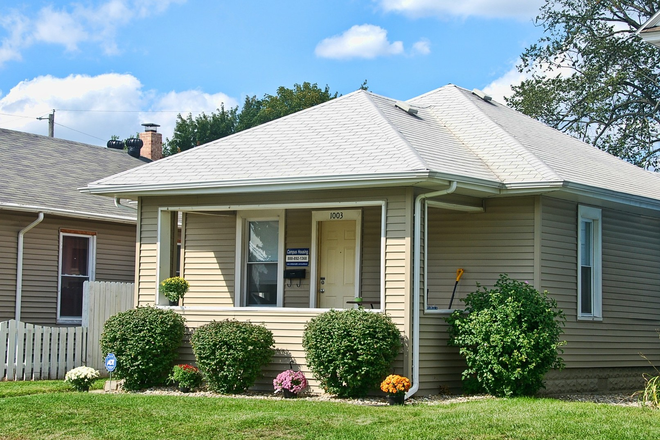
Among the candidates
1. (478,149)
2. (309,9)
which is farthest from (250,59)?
(478,149)

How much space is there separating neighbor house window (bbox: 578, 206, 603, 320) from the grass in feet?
11.7

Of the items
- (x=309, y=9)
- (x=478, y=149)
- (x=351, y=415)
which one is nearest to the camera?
(x=351, y=415)

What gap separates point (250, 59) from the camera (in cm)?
2458

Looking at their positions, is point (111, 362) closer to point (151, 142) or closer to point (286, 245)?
point (286, 245)


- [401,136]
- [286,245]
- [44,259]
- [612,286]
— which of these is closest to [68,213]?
[44,259]

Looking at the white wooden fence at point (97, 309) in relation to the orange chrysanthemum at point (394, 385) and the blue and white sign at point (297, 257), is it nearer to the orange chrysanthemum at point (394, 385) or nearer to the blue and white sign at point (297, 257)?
the blue and white sign at point (297, 257)

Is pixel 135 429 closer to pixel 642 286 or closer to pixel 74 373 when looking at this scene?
pixel 74 373

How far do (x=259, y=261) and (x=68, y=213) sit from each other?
447cm

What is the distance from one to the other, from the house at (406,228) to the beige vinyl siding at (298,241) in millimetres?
24

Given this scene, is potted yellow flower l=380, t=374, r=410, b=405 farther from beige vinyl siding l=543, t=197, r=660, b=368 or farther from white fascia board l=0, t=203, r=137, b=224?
white fascia board l=0, t=203, r=137, b=224

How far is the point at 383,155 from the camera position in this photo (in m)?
12.8

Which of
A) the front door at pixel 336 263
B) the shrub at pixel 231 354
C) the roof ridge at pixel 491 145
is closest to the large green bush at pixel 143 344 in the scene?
the shrub at pixel 231 354

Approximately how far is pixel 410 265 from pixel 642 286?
19.5 ft

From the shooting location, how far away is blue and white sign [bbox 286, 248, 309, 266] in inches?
592
